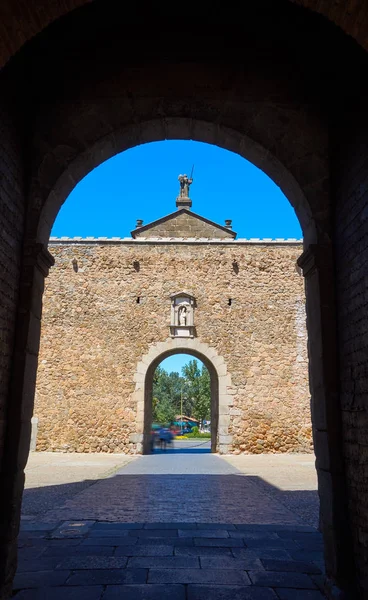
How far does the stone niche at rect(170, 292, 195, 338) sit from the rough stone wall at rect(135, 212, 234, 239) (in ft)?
12.1

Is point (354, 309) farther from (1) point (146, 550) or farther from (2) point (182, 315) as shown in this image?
(2) point (182, 315)

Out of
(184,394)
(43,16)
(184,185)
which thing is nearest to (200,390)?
(184,394)

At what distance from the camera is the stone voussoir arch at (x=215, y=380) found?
13359 millimetres

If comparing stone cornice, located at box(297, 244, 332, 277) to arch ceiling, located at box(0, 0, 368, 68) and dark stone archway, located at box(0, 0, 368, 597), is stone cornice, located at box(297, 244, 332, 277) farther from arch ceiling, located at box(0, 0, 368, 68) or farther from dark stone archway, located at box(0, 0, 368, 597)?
arch ceiling, located at box(0, 0, 368, 68)

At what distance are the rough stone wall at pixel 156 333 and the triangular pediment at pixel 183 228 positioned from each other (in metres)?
2.69

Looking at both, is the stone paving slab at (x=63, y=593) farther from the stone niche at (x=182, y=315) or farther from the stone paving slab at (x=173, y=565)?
the stone niche at (x=182, y=315)

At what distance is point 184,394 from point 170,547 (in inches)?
2384

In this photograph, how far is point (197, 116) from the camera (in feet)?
12.2

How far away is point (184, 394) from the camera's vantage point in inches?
2495

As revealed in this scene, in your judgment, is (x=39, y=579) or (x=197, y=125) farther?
(x=197, y=125)

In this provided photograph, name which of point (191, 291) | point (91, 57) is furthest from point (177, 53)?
point (191, 291)

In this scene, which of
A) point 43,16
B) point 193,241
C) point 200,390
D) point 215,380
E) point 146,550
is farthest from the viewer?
point 200,390

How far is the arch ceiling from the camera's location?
2342 millimetres

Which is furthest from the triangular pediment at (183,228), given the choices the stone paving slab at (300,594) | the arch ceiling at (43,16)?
the stone paving slab at (300,594)
